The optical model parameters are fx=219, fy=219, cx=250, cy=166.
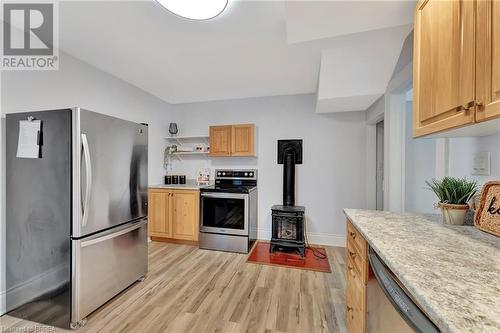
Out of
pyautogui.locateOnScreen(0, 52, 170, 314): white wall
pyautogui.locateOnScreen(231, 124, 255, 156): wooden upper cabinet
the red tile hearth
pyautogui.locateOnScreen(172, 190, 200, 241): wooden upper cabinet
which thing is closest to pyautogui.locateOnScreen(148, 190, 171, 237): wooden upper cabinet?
pyautogui.locateOnScreen(172, 190, 200, 241): wooden upper cabinet

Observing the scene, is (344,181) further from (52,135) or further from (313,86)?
(52,135)

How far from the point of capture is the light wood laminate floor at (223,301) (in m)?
1.78

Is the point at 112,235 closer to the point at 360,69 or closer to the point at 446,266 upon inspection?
the point at 446,266

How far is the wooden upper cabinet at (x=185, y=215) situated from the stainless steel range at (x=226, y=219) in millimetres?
101

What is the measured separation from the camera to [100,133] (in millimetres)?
1856

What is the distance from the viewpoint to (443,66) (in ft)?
3.61

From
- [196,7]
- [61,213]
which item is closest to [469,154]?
[196,7]

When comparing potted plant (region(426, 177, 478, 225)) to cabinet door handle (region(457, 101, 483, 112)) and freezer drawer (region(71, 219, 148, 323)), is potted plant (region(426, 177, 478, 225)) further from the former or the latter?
freezer drawer (region(71, 219, 148, 323))

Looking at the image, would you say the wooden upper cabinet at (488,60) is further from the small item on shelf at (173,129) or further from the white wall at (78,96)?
the small item on shelf at (173,129)

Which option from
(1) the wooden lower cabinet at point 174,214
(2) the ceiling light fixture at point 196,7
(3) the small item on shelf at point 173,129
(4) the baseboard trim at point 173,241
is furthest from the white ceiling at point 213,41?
(4) the baseboard trim at point 173,241

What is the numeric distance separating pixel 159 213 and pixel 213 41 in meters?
2.68

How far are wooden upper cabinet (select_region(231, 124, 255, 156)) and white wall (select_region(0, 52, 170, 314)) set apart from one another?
143 cm

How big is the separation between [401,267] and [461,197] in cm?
94

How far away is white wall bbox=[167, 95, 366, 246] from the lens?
3510mm
